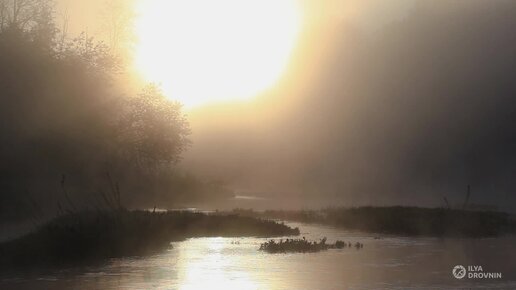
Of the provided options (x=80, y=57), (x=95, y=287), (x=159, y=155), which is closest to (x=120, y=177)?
(x=159, y=155)

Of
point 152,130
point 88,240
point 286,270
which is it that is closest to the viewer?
point 286,270

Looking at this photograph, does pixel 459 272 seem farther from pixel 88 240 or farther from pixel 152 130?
pixel 152 130

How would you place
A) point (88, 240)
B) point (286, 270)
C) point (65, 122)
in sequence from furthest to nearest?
1. point (65, 122)
2. point (88, 240)
3. point (286, 270)

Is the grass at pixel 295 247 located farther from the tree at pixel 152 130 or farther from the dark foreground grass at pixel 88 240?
the tree at pixel 152 130

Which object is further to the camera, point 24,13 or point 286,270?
point 24,13

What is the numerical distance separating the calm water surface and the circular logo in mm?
293

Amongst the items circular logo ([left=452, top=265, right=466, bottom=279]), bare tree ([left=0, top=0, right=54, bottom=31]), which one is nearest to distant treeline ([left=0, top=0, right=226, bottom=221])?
bare tree ([left=0, top=0, right=54, bottom=31])

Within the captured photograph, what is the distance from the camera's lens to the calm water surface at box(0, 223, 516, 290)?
19.9m

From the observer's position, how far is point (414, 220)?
42594 millimetres

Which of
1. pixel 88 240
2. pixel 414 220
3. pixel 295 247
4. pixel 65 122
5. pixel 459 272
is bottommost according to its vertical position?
pixel 459 272

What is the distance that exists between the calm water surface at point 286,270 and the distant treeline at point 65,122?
47.8 ft

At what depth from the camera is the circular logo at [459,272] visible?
859 inches

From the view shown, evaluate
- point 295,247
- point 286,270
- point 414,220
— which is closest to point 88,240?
point 295,247

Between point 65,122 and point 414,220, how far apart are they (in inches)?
958
